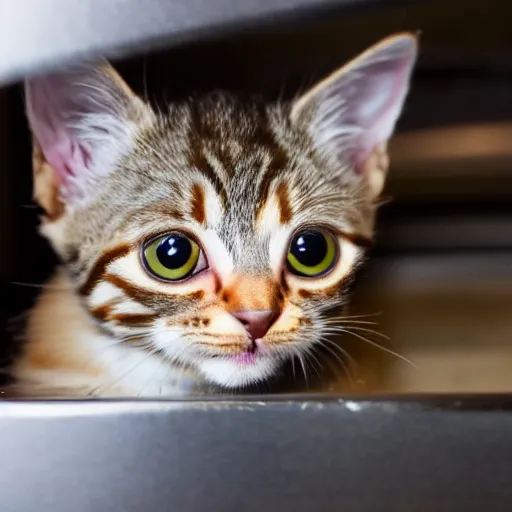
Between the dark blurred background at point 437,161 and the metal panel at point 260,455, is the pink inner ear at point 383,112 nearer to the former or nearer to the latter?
the dark blurred background at point 437,161

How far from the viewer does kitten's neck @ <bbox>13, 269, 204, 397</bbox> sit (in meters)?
0.75

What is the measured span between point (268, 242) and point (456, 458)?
0.29 metres

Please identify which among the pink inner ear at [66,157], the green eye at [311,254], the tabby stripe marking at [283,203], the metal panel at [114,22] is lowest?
the green eye at [311,254]

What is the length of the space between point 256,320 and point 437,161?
49 centimetres

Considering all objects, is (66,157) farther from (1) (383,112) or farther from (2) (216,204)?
(1) (383,112)

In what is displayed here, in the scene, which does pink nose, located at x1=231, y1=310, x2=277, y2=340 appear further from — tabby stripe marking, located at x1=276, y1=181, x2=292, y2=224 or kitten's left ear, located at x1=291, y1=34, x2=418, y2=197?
kitten's left ear, located at x1=291, y1=34, x2=418, y2=197

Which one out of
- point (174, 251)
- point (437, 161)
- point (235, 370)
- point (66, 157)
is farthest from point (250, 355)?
point (437, 161)

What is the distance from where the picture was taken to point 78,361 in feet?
2.64

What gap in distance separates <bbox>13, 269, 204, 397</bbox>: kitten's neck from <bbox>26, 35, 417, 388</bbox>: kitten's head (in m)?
0.03

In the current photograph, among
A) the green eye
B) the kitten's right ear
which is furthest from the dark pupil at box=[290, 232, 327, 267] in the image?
the kitten's right ear

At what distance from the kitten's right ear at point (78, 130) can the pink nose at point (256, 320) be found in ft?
0.80

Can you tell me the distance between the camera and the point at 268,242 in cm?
73

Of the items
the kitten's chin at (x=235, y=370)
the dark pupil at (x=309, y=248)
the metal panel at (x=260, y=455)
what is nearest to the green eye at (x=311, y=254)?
the dark pupil at (x=309, y=248)

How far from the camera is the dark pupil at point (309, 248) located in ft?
2.46
